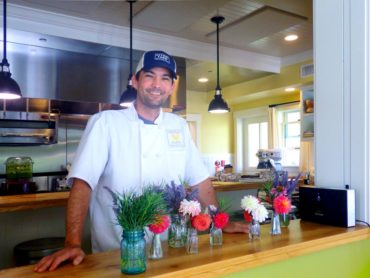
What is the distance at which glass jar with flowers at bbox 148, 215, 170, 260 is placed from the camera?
3.35ft

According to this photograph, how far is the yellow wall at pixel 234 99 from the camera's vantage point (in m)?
5.92

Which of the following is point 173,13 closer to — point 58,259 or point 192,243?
point 192,243

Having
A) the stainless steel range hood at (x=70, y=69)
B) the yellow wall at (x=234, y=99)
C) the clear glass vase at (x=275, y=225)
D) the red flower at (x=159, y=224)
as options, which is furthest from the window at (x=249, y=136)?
the red flower at (x=159, y=224)

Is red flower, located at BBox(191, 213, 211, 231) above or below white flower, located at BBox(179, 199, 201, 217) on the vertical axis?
below

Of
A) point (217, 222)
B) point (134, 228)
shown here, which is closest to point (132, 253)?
point (134, 228)

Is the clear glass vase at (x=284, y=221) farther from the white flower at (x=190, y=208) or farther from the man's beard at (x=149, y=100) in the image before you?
the man's beard at (x=149, y=100)

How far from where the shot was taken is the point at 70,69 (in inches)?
176

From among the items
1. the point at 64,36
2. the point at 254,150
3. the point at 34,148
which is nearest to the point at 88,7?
the point at 64,36

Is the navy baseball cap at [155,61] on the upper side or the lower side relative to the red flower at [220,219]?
upper

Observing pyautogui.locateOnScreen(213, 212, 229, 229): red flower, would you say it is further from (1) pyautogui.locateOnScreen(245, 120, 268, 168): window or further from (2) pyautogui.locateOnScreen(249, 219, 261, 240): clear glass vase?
(1) pyautogui.locateOnScreen(245, 120, 268, 168): window

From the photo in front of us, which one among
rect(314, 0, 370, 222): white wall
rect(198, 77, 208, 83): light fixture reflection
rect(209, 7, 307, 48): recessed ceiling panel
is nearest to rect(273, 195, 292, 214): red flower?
rect(314, 0, 370, 222): white wall

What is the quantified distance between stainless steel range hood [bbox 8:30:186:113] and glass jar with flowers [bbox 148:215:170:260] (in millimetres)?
3560

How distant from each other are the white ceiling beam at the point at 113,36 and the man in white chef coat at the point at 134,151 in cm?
287

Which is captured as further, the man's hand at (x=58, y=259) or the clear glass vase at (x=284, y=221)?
the clear glass vase at (x=284, y=221)
